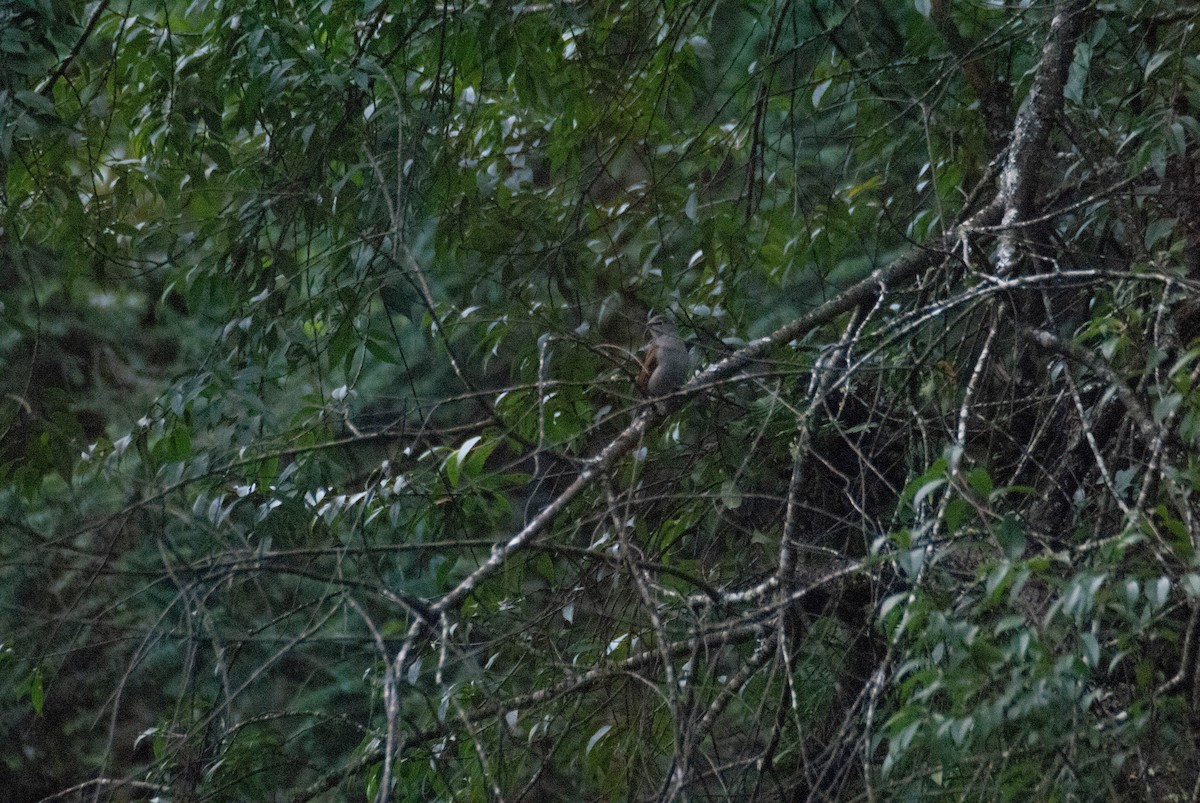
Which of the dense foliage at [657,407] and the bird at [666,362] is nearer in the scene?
the dense foliage at [657,407]

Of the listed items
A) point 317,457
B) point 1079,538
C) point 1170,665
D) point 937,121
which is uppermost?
point 317,457

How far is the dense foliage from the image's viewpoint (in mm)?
1882

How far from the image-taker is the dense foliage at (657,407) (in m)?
1.88

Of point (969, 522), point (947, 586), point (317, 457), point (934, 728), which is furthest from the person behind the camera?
point (317, 457)

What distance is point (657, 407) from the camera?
3.00 meters

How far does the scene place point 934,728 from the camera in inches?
64.5

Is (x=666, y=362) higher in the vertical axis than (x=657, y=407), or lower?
lower

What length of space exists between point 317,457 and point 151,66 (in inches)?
47.1

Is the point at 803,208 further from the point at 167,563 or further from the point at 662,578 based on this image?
the point at 167,563

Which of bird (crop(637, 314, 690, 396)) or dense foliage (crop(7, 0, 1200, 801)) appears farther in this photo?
bird (crop(637, 314, 690, 396))

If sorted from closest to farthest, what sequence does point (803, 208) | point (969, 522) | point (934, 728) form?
point (934, 728) < point (969, 522) < point (803, 208)

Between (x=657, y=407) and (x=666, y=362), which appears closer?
(x=657, y=407)

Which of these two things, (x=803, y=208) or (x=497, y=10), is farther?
(x=803, y=208)

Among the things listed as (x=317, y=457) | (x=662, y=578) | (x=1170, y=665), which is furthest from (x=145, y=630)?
(x=1170, y=665)
